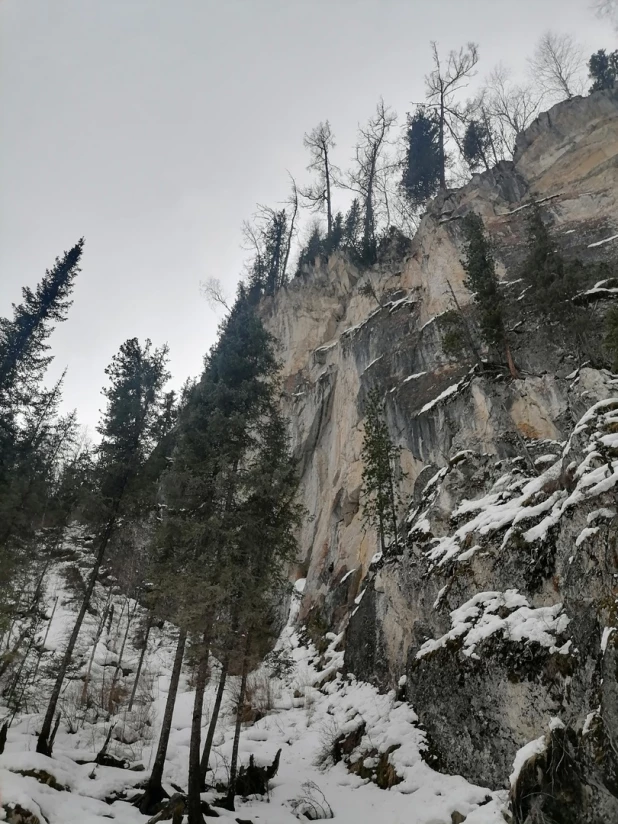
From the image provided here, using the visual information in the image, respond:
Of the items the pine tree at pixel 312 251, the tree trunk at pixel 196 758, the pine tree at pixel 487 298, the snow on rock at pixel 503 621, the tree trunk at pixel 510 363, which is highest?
the pine tree at pixel 312 251

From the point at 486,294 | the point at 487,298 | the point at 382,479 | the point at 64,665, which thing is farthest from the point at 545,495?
the point at 64,665

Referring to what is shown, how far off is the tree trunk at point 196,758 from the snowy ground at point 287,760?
0.99 metres

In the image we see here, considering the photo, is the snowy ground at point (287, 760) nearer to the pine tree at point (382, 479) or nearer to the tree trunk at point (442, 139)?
the pine tree at point (382, 479)

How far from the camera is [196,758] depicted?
9875 millimetres

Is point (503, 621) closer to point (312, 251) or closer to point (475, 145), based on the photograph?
point (312, 251)

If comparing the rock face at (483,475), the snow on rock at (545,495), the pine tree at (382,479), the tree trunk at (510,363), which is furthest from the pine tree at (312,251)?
the snow on rock at (545,495)

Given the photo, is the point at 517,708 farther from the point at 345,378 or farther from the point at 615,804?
the point at 345,378

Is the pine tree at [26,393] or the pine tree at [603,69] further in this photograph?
the pine tree at [603,69]

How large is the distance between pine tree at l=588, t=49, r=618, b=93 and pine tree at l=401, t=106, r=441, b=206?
13779 mm

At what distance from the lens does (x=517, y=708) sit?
8.92 m

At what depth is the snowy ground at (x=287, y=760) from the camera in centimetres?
878

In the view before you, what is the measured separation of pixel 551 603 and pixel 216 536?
8.36 m

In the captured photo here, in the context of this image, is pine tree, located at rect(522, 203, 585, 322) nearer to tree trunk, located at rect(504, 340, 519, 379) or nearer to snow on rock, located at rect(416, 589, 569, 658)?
tree trunk, located at rect(504, 340, 519, 379)

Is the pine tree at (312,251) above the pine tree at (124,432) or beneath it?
above
